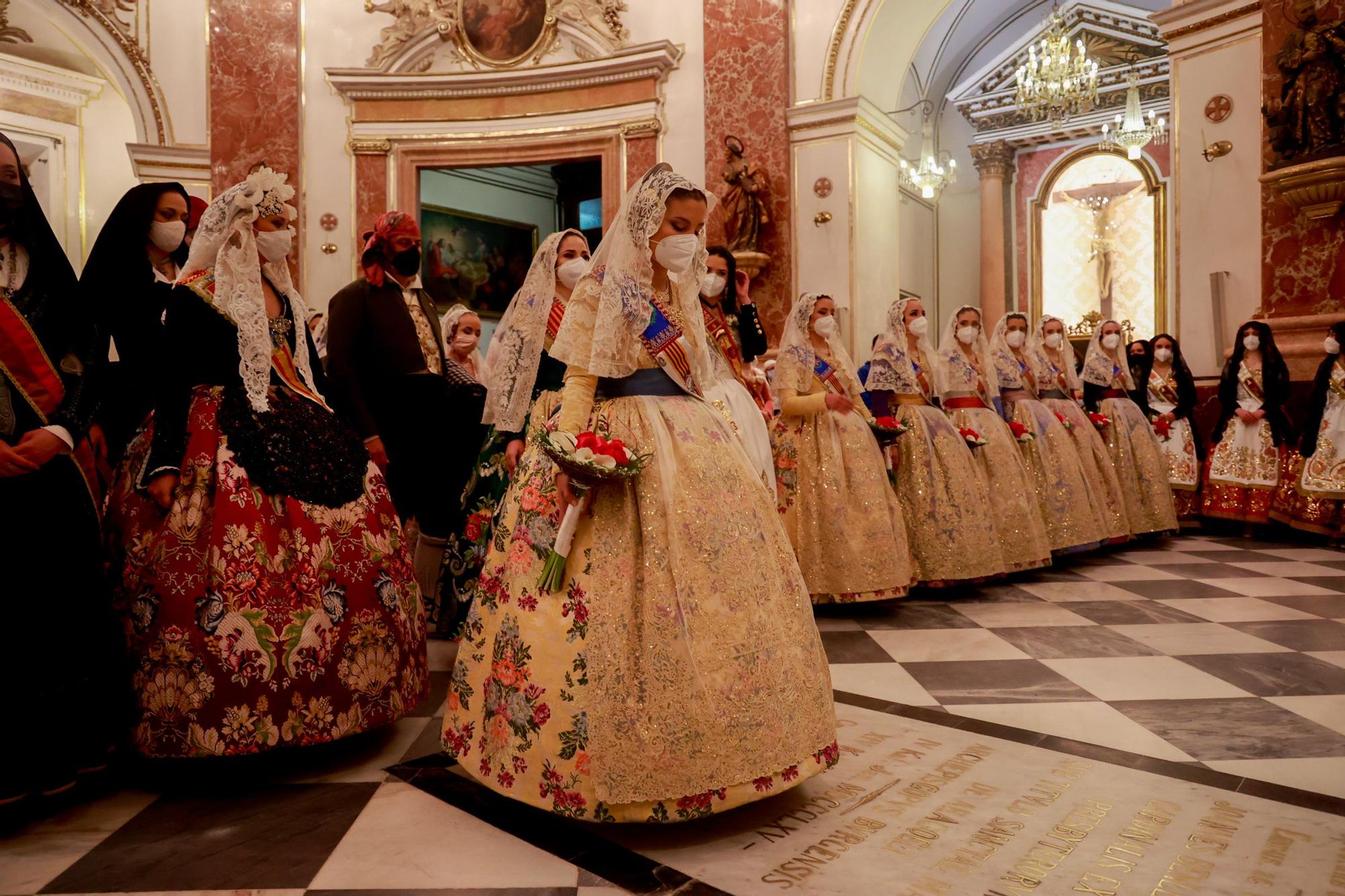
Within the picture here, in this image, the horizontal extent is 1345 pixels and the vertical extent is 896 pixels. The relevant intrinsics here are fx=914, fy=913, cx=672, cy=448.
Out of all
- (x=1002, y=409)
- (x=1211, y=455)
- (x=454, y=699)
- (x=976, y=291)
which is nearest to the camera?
(x=454, y=699)

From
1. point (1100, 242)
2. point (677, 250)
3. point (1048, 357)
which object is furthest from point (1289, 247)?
point (677, 250)

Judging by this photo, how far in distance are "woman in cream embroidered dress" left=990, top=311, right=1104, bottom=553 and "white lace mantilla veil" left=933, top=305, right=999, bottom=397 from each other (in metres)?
0.39

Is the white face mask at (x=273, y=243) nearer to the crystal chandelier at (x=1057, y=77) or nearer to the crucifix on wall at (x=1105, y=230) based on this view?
the crystal chandelier at (x=1057, y=77)

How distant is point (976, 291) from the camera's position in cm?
1409

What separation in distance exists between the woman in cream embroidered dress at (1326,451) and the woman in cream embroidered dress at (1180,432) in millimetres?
871

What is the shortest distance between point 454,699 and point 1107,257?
13420 mm

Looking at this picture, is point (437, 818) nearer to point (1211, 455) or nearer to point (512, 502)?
point (512, 502)

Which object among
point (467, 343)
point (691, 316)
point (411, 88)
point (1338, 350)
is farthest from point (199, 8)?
point (1338, 350)

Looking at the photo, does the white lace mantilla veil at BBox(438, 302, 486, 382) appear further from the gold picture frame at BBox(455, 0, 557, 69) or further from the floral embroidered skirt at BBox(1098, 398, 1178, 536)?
the gold picture frame at BBox(455, 0, 557, 69)

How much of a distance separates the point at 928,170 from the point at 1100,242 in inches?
144

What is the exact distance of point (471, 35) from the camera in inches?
416

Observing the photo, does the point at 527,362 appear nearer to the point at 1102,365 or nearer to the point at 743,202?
the point at 1102,365

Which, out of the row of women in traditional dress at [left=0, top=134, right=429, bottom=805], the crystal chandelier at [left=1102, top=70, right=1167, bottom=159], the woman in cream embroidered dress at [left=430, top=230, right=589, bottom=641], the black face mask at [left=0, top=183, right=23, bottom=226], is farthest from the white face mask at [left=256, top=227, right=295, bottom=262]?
the crystal chandelier at [left=1102, top=70, right=1167, bottom=159]

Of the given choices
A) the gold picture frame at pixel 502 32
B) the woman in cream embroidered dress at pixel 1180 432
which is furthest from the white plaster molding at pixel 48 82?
the woman in cream embroidered dress at pixel 1180 432
